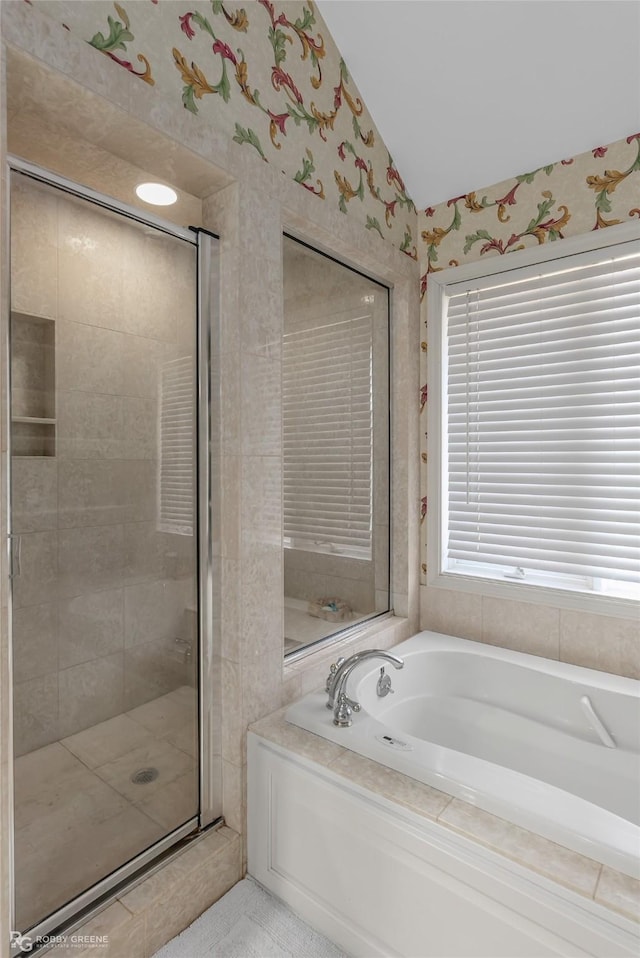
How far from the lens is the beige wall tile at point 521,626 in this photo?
204 cm

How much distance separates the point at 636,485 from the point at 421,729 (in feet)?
4.12

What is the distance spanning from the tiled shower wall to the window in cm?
131

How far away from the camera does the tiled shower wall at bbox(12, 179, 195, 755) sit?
1.32 metres

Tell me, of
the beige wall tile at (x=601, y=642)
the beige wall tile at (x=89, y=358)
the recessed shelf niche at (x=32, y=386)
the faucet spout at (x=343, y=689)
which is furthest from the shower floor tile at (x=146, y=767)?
the beige wall tile at (x=601, y=642)

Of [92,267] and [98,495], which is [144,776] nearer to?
[98,495]

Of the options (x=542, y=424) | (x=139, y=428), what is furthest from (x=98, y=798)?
(x=542, y=424)

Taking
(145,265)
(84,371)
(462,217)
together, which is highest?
(462,217)

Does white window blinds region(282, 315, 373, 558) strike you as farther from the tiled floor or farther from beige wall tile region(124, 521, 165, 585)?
the tiled floor

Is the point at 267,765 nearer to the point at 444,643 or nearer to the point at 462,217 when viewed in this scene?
the point at 444,643

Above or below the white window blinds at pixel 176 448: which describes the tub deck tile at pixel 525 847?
below

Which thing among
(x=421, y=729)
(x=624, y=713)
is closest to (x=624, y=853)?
(x=624, y=713)

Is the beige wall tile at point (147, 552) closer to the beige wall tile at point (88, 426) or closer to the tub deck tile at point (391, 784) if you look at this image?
the beige wall tile at point (88, 426)

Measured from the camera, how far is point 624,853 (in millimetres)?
973

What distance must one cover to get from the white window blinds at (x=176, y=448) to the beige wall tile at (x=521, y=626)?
1403 millimetres
